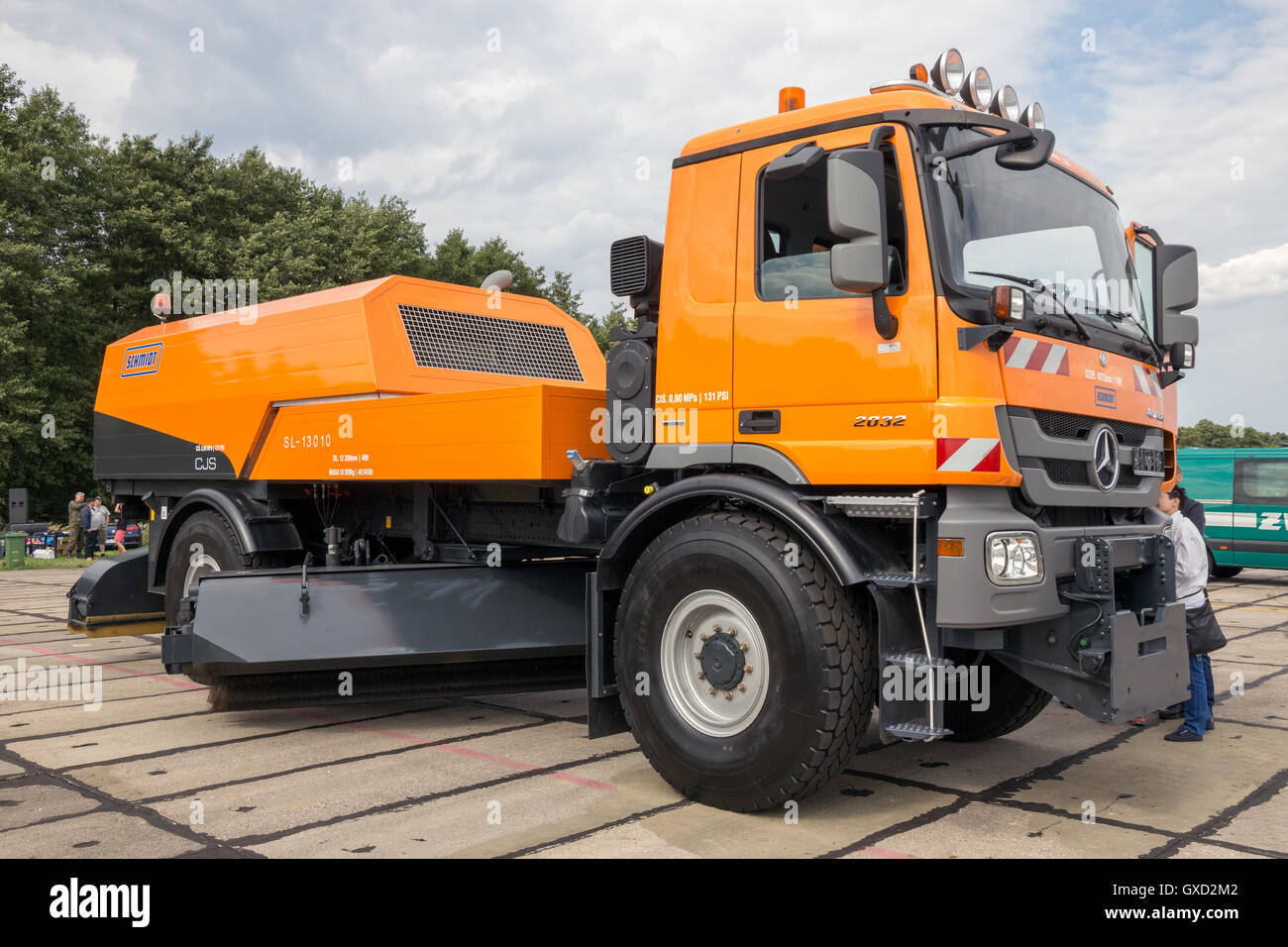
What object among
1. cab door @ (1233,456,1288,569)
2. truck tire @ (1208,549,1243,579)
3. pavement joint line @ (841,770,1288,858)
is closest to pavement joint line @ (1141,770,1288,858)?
pavement joint line @ (841,770,1288,858)

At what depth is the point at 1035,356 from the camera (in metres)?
4.39

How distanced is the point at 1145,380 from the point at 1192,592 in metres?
1.58

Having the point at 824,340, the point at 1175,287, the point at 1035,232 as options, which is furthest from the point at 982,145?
the point at 1175,287

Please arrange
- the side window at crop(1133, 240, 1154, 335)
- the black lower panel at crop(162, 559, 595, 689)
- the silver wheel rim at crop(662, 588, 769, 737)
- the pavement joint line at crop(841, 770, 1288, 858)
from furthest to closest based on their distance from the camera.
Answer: the black lower panel at crop(162, 559, 595, 689), the side window at crop(1133, 240, 1154, 335), the silver wheel rim at crop(662, 588, 769, 737), the pavement joint line at crop(841, 770, 1288, 858)

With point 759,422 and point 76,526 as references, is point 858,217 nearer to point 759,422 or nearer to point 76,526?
point 759,422

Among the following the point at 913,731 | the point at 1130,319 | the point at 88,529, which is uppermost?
the point at 1130,319

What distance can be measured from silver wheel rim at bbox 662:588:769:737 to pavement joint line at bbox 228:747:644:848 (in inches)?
38.3

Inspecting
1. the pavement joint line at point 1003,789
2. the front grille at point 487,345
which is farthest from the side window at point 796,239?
the front grille at point 487,345

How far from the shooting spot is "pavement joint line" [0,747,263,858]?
430 centimetres

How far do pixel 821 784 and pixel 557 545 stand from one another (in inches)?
94.2

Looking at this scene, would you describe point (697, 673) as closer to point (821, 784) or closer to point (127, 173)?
point (821, 784)

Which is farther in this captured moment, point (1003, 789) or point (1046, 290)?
point (1003, 789)

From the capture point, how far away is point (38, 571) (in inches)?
795

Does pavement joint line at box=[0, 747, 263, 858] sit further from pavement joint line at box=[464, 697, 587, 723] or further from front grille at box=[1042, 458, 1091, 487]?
front grille at box=[1042, 458, 1091, 487]
